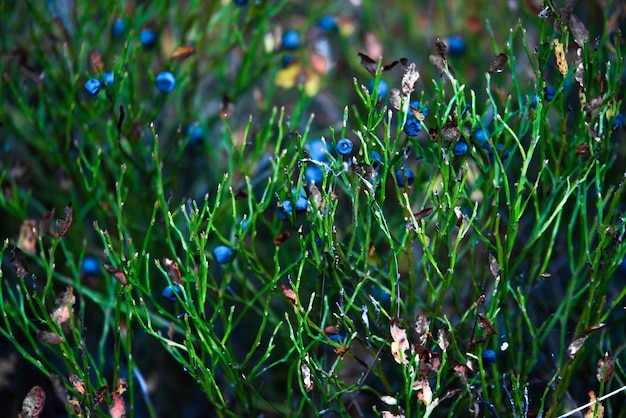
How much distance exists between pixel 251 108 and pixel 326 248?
1.57m

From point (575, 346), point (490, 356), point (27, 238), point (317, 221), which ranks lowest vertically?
point (490, 356)

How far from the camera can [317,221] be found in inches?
50.4

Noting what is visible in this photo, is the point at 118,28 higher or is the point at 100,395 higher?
the point at 118,28

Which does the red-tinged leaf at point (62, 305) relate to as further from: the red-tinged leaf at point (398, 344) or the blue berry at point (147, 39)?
the blue berry at point (147, 39)

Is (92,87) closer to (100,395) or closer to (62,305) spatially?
(62,305)

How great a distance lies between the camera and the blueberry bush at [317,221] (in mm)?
1274

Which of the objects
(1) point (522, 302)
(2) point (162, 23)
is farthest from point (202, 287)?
(2) point (162, 23)

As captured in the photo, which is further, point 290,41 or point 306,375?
point 290,41

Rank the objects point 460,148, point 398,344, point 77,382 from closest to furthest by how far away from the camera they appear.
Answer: point 398,344, point 77,382, point 460,148

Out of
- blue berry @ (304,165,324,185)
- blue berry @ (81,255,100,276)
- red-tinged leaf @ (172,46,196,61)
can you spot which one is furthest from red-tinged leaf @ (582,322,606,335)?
blue berry @ (81,255,100,276)

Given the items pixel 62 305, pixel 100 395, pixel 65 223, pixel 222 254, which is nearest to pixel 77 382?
pixel 100 395

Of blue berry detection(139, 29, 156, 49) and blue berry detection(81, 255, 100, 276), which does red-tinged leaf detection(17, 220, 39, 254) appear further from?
blue berry detection(139, 29, 156, 49)

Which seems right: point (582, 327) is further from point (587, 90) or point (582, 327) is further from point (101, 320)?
point (101, 320)

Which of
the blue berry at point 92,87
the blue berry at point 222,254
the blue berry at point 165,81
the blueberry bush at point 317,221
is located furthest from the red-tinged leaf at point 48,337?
the blue berry at point 165,81
